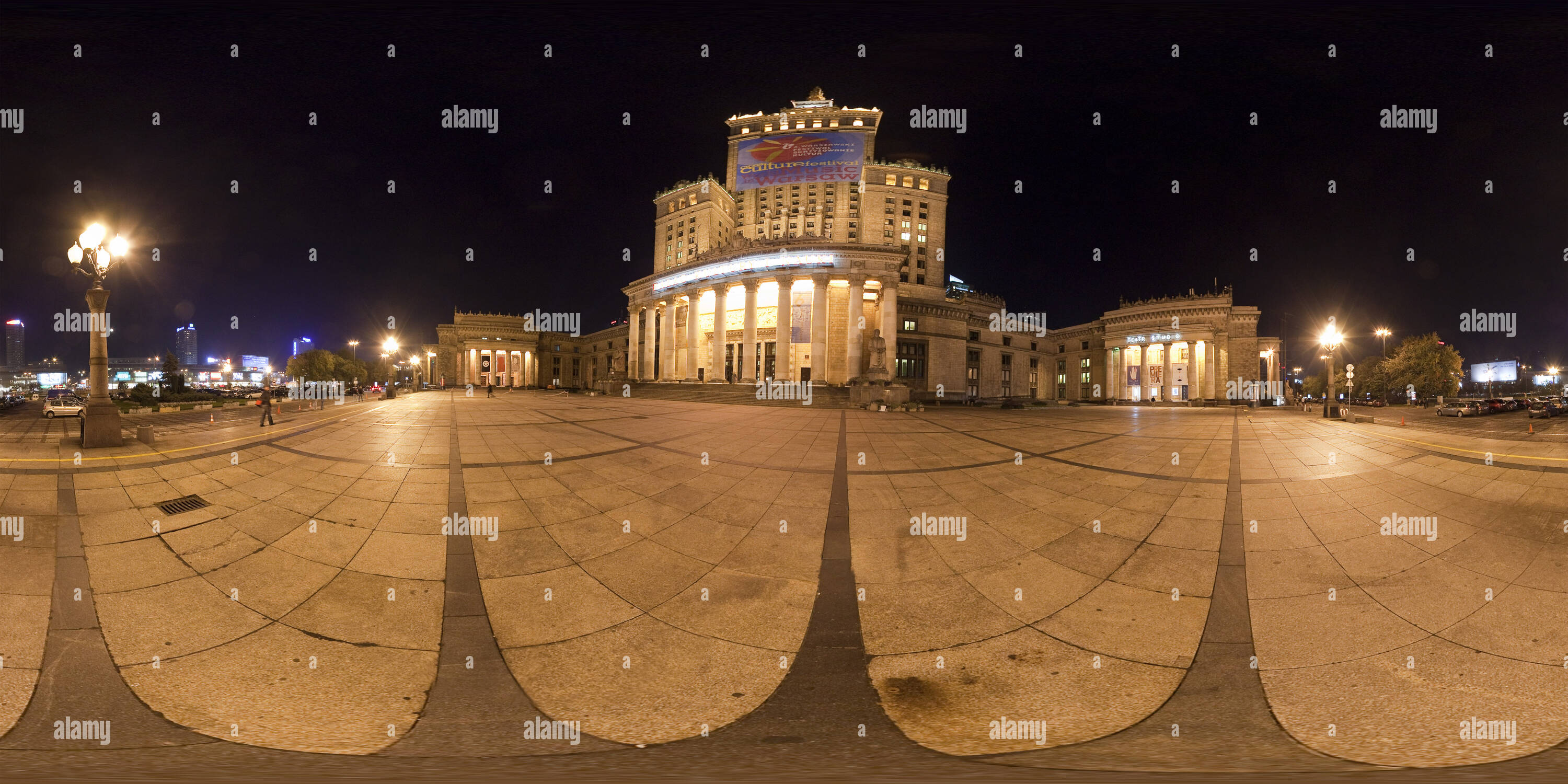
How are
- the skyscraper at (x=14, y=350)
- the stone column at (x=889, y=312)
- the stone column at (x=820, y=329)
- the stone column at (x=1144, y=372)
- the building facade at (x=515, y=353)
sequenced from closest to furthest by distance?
the stone column at (x=889, y=312) → the stone column at (x=820, y=329) → the stone column at (x=1144, y=372) → the building facade at (x=515, y=353) → the skyscraper at (x=14, y=350)

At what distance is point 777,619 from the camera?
467 cm

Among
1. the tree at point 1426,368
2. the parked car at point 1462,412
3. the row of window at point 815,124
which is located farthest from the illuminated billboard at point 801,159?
the tree at point 1426,368

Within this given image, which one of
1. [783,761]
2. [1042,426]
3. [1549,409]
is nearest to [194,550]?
[783,761]

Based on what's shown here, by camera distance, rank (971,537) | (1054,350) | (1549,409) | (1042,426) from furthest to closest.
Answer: (1054,350) < (1549,409) < (1042,426) < (971,537)

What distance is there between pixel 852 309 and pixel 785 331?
664 cm

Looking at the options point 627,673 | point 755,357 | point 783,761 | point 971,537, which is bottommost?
point 783,761

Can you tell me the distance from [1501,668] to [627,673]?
7.05 metres

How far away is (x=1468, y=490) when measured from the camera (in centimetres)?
728

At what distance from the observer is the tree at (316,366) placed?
6944 cm

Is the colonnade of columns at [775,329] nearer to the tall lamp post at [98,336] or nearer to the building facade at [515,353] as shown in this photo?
the building facade at [515,353]

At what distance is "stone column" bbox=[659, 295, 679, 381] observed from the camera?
56500mm

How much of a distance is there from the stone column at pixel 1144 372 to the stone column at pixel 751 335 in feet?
167

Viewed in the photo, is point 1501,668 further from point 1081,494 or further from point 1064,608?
point 1081,494

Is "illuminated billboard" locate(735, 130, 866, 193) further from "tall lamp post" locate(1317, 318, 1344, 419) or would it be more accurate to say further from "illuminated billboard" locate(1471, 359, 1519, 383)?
"illuminated billboard" locate(1471, 359, 1519, 383)
